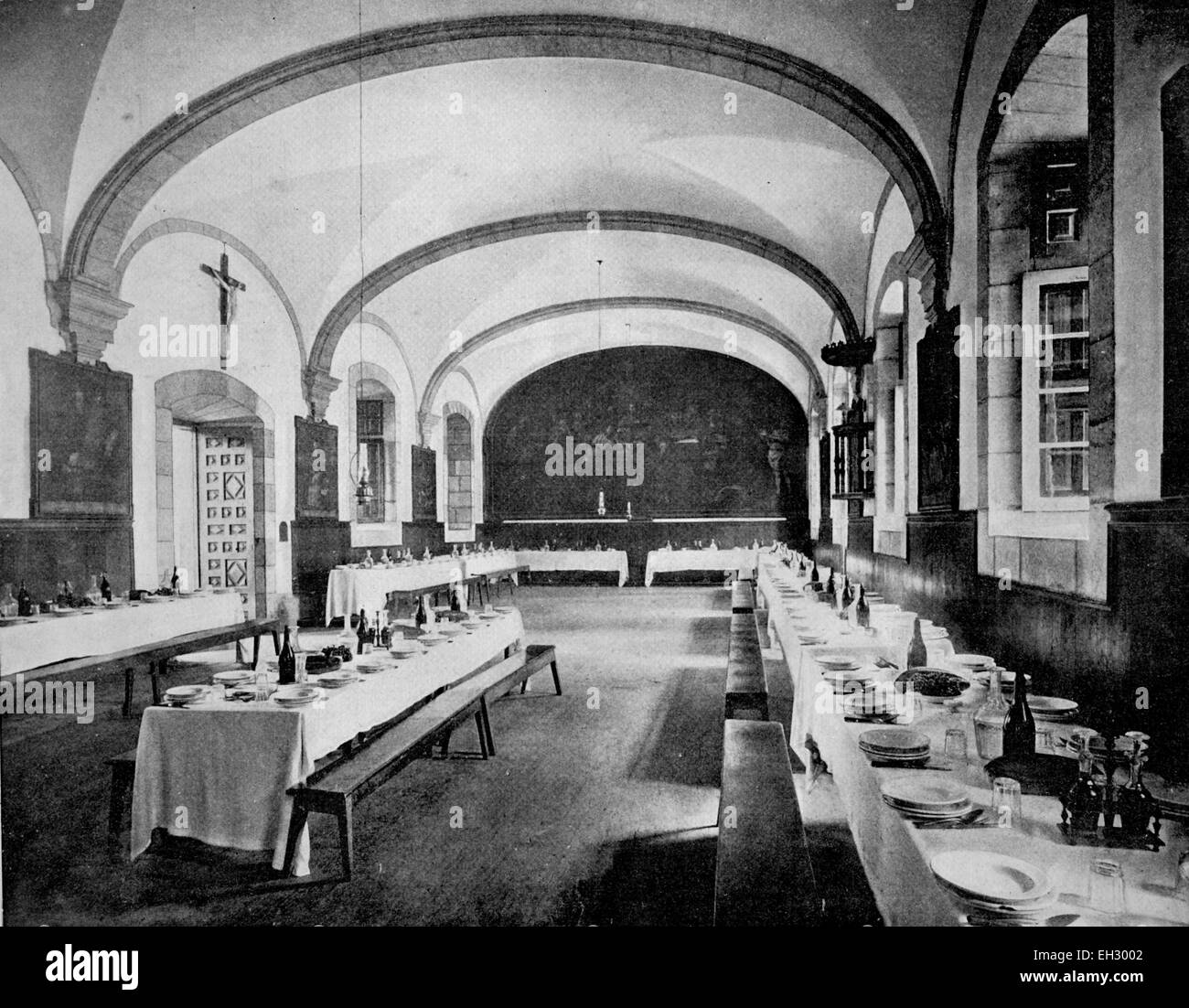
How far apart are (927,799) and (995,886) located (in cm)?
37

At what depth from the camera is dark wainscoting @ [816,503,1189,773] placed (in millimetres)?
2154

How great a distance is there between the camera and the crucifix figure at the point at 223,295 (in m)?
7.42

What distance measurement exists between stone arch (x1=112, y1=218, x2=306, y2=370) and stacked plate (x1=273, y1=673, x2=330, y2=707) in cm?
491

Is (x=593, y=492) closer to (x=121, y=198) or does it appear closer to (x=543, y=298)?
(x=543, y=298)

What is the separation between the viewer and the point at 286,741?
284 cm

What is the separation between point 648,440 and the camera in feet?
49.3

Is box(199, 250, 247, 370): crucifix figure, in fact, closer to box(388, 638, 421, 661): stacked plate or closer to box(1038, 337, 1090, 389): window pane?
box(388, 638, 421, 661): stacked plate

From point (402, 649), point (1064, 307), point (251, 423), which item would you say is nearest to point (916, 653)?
point (1064, 307)

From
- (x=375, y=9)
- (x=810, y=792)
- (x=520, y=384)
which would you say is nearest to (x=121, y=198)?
(x=375, y=9)

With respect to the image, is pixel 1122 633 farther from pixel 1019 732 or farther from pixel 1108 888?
pixel 1108 888

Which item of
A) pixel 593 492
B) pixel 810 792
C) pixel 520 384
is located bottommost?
pixel 810 792

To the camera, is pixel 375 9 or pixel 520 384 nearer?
pixel 375 9

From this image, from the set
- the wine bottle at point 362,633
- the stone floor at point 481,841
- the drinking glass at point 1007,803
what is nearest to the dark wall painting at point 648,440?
the stone floor at point 481,841
